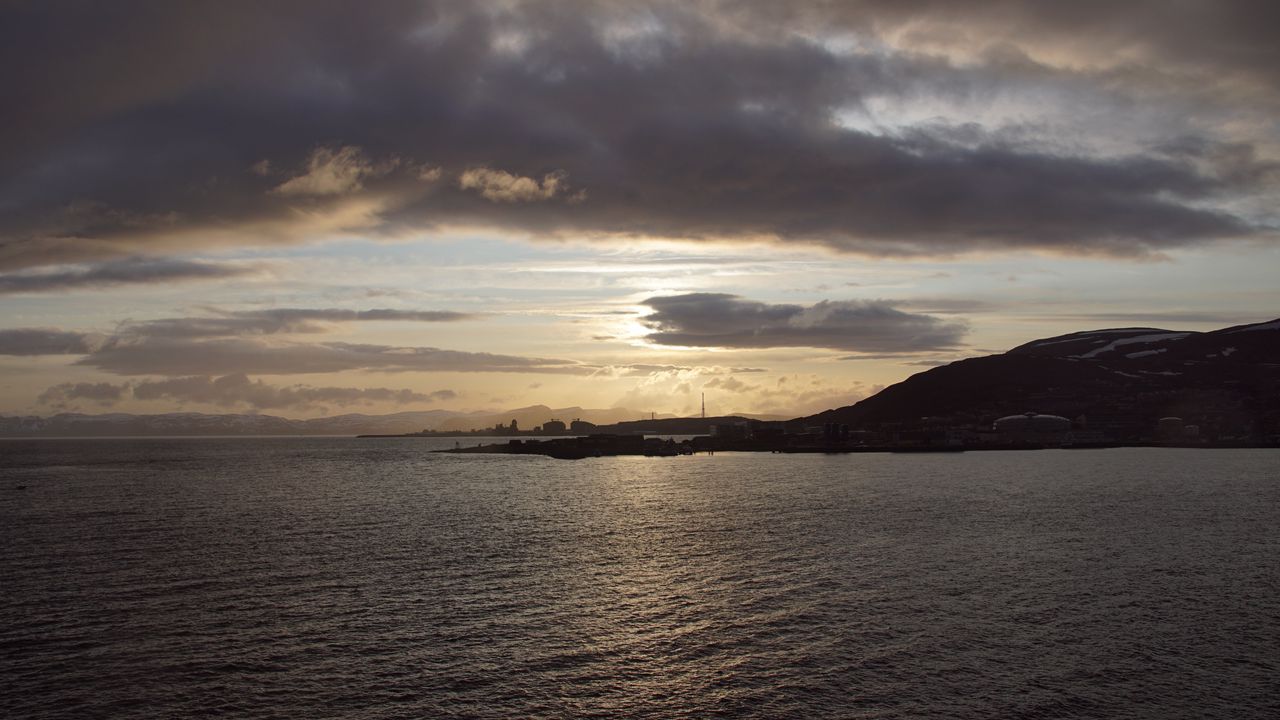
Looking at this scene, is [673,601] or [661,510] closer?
[673,601]

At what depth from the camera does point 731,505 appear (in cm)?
11481

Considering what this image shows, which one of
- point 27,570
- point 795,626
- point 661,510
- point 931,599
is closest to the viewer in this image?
point 795,626

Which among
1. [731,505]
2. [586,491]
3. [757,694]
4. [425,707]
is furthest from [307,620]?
[586,491]

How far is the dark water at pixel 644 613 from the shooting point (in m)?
36.5

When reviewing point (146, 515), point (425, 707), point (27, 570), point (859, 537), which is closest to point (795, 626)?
point (425, 707)

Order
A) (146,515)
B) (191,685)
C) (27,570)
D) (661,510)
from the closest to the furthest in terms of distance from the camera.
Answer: (191,685) → (27,570) → (146,515) → (661,510)

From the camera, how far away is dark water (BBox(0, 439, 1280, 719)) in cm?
3647

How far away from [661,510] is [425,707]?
253 ft

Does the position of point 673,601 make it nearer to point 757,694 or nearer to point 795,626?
point 795,626

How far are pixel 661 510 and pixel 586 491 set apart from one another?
34769 mm

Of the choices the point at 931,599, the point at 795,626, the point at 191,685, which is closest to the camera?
the point at 191,685

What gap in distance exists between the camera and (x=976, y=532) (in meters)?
85.1

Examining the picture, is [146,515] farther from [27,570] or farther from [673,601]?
[673,601]

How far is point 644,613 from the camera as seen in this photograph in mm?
50906
